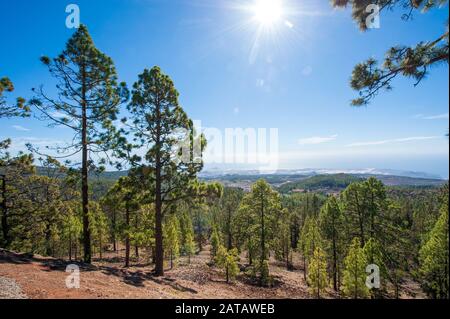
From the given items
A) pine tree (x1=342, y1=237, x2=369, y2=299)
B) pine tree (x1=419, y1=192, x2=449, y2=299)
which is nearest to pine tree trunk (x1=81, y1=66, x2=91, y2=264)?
pine tree (x1=342, y1=237, x2=369, y2=299)

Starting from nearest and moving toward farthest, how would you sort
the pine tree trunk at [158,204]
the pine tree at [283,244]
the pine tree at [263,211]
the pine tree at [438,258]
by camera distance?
1. the pine tree at [438,258]
2. the pine tree trunk at [158,204]
3. the pine tree at [263,211]
4. the pine tree at [283,244]

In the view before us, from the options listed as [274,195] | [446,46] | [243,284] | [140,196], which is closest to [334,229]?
[274,195]

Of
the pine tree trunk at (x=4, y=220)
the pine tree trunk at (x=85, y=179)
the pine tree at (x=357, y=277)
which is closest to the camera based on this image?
the pine tree trunk at (x=85, y=179)

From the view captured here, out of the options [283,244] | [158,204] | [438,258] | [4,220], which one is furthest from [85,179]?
[283,244]

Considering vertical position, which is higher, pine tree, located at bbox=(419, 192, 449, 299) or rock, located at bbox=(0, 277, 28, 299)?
rock, located at bbox=(0, 277, 28, 299)

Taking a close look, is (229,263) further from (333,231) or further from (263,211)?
(333,231)

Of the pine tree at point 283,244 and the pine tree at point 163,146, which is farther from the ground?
the pine tree at point 163,146

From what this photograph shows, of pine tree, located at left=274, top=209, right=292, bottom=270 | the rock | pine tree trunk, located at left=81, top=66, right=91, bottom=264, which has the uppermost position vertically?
pine tree trunk, located at left=81, top=66, right=91, bottom=264

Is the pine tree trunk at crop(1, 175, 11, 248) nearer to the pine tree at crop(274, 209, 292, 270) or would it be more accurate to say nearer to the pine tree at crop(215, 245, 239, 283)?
the pine tree at crop(215, 245, 239, 283)

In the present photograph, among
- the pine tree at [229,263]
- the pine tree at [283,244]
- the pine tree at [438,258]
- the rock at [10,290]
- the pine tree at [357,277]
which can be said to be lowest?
the pine tree at [283,244]

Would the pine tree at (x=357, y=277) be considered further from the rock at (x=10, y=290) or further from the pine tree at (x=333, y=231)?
the rock at (x=10, y=290)

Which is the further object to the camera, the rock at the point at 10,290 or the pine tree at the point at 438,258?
the pine tree at the point at 438,258

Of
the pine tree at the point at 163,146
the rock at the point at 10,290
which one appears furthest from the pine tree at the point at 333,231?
the rock at the point at 10,290
